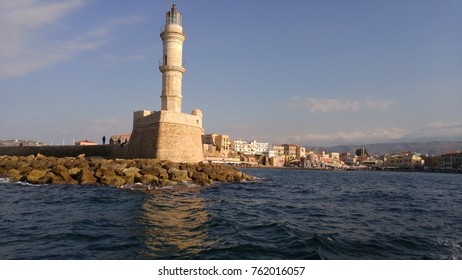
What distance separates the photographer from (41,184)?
17906mm

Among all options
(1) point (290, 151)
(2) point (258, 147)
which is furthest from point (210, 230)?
(1) point (290, 151)

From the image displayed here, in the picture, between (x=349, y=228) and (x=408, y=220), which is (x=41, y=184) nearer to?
(x=349, y=228)

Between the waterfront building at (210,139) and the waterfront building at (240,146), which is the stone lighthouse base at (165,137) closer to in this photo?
the waterfront building at (210,139)

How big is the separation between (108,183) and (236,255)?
528 inches

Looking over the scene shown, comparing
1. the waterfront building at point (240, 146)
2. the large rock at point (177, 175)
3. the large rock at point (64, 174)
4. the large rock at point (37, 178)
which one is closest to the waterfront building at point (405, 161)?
the waterfront building at point (240, 146)

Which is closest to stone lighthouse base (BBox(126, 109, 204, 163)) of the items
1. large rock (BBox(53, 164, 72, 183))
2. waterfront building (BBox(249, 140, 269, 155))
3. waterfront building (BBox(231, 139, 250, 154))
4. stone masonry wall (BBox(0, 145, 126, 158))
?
stone masonry wall (BBox(0, 145, 126, 158))

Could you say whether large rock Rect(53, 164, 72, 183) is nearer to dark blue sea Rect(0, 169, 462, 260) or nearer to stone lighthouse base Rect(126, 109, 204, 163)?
dark blue sea Rect(0, 169, 462, 260)

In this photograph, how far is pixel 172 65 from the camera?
29.9 meters

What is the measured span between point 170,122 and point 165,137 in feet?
4.43

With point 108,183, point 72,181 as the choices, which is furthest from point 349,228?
point 72,181

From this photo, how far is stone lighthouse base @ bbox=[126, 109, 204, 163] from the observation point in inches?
1044

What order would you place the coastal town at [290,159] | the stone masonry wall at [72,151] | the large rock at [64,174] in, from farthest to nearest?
the coastal town at [290,159]
the stone masonry wall at [72,151]
the large rock at [64,174]

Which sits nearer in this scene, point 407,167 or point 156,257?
point 156,257

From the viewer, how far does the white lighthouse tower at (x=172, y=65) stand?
29.9 m
